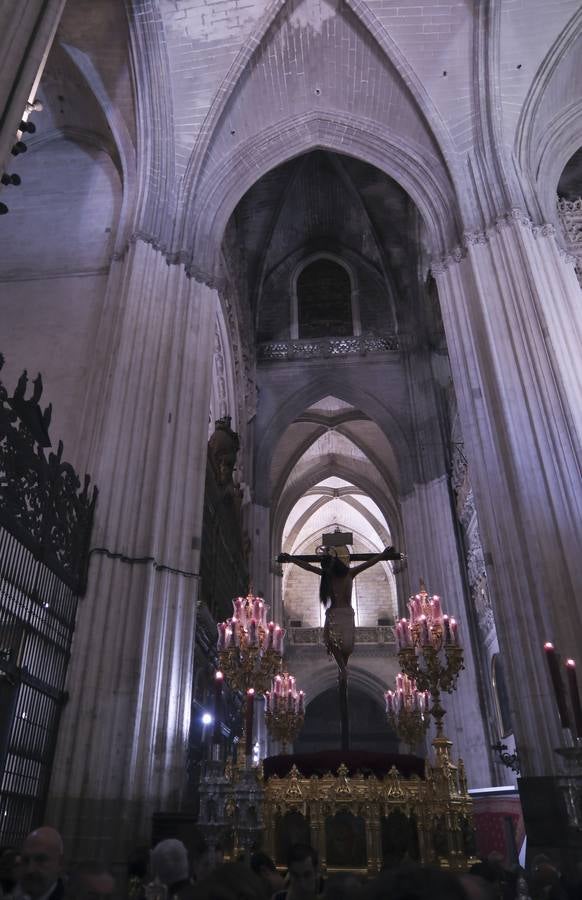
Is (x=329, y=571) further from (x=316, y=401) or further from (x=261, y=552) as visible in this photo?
(x=316, y=401)

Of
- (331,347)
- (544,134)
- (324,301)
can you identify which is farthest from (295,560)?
(324,301)

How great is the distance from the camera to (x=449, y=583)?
1471cm

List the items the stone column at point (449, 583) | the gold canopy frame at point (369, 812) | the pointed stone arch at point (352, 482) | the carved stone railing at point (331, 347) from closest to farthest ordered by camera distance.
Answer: the gold canopy frame at point (369, 812), the stone column at point (449, 583), the carved stone railing at point (331, 347), the pointed stone arch at point (352, 482)

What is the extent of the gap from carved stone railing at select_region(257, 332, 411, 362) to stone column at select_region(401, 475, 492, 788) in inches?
184

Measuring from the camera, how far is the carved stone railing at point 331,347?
19.0 meters

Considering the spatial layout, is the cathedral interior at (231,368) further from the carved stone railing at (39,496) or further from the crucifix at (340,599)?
the crucifix at (340,599)

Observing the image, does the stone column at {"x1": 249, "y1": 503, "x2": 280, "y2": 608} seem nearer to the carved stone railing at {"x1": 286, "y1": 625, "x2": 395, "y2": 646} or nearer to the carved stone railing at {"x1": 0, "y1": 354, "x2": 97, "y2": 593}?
the carved stone railing at {"x1": 286, "y1": 625, "x2": 395, "y2": 646}

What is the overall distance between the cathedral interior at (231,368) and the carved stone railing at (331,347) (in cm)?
18

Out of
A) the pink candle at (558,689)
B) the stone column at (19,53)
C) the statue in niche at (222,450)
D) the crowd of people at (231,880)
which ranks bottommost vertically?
the crowd of people at (231,880)

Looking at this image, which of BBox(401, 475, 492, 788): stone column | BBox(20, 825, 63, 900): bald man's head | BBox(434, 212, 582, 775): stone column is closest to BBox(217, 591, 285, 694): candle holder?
BBox(434, 212, 582, 775): stone column

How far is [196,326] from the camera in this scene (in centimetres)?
989

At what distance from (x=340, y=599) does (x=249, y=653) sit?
1649mm

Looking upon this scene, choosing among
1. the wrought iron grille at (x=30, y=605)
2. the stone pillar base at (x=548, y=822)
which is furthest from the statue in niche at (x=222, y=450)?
the stone pillar base at (x=548, y=822)

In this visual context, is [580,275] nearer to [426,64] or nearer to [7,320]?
[426,64]
